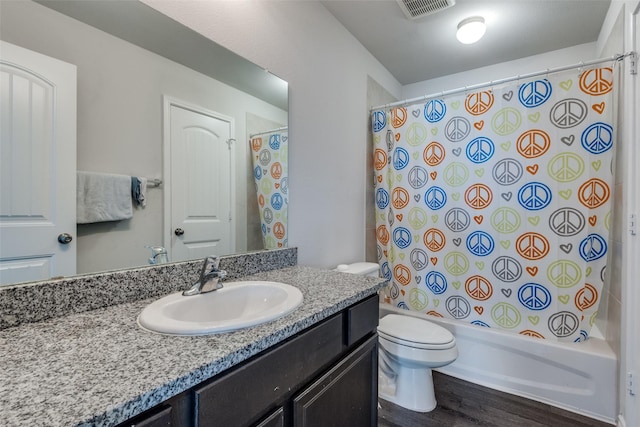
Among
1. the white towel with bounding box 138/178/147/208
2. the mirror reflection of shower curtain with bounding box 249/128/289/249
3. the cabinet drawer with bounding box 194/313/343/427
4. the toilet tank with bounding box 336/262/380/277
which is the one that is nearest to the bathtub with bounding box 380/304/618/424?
the toilet tank with bounding box 336/262/380/277

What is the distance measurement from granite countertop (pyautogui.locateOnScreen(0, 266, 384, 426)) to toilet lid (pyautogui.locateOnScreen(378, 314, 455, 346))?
95 centimetres

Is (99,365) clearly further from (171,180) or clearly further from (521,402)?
(521,402)

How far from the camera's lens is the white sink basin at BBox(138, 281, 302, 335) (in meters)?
0.68

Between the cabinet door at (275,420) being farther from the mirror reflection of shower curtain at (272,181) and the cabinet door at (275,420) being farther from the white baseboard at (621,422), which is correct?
the white baseboard at (621,422)

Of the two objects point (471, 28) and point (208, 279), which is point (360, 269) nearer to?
point (208, 279)

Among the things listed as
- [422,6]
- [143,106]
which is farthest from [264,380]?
[422,6]

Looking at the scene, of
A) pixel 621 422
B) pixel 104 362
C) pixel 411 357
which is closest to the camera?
pixel 104 362

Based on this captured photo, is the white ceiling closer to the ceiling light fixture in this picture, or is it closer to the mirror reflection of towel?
the ceiling light fixture

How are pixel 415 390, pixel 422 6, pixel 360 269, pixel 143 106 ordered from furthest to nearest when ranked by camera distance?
1. pixel 360 269
2. pixel 422 6
3. pixel 415 390
4. pixel 143 106

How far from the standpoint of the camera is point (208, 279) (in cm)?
100

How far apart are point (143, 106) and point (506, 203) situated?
1.94 metres

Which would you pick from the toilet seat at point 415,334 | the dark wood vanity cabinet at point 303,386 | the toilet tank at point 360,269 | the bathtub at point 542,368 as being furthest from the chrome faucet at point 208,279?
the bathtub at point 542,368

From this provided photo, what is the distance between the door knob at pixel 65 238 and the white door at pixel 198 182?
271 millimetres

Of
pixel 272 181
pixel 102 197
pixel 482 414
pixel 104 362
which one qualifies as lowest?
pixel 482 414
